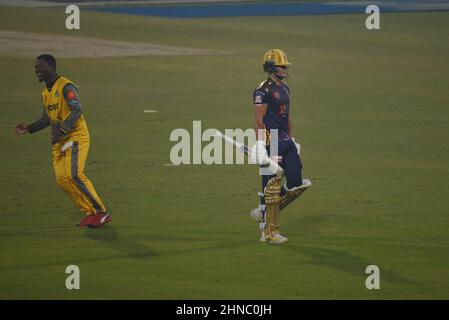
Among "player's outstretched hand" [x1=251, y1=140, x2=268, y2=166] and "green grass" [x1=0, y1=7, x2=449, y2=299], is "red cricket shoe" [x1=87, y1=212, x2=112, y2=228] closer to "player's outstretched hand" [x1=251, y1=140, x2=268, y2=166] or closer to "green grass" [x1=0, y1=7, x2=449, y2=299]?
"green grass" [x1=0, y1=7, x2=449, y2=299]

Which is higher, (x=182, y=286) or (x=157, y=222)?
(x=157, y=222)

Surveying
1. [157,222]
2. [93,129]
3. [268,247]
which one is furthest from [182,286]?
[93,129]

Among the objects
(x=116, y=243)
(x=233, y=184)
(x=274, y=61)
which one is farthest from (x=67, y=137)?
(x=233, y=184)

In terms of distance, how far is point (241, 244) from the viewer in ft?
48.4

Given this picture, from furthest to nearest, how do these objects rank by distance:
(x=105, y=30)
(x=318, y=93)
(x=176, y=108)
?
1. (x=105, y=30)
2. (x=318, y=93)
3. (x=176, y=108)

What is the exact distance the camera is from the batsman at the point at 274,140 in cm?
1459

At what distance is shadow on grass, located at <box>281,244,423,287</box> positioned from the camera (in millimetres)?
13195

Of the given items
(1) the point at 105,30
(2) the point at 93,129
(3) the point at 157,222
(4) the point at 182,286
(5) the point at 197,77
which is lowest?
(4) the point at 182,286

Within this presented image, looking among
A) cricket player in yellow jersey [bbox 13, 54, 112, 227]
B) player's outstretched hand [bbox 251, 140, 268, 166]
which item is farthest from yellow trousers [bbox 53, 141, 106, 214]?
player's outstretched hand [bbox 251, 140, 268, 166]

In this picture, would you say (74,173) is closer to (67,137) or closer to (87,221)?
(67,137)

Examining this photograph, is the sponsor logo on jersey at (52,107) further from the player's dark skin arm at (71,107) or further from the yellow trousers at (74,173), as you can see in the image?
the yellow trousers at (74,173)

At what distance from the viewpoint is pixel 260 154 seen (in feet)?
47.4

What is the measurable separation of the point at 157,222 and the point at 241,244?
1.61m

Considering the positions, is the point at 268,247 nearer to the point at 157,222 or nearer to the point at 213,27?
the point at 157,222
